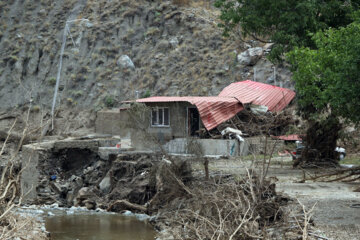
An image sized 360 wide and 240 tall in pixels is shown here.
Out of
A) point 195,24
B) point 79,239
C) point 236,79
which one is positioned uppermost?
point 195,24

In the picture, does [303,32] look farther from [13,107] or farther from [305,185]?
[13,107]

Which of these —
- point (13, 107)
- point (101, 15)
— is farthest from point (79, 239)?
point (101, 15)

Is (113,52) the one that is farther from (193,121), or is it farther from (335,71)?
(335,71)

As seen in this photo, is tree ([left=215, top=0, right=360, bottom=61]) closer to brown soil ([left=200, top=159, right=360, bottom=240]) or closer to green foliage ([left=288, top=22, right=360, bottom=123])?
green foliage ([left=288, top=22, right=360, bottom=123])

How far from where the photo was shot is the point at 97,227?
14141mm

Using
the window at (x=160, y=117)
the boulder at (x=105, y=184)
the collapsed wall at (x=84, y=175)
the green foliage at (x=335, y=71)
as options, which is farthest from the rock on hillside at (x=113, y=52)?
the green foliage at (x=335, y=71)

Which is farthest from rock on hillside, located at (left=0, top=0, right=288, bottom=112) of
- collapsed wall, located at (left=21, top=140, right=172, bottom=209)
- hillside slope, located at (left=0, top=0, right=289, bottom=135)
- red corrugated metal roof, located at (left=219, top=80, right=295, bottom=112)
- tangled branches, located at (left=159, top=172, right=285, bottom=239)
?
tangled branches, located at (left=159, top=172, right=285, bottom=239)

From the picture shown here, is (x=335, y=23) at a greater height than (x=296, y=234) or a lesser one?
greater

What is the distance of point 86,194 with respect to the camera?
710 inches

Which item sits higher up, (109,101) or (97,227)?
(109,101)

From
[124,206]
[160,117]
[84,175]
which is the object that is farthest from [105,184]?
[160,117]

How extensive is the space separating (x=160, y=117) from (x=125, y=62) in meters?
13.8

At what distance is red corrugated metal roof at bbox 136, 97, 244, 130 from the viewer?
22.3 metres

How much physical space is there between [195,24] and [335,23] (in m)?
18.8
